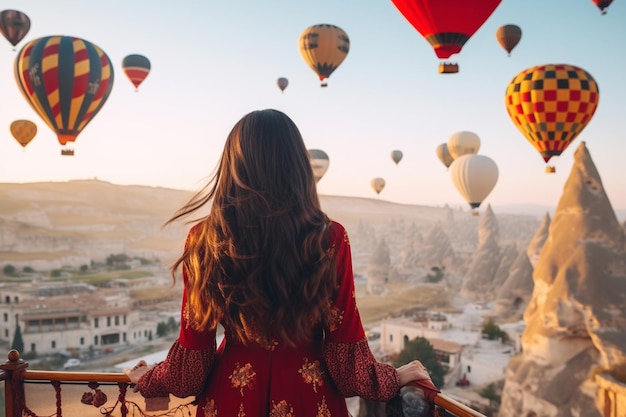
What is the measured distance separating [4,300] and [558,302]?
29334 millimetres

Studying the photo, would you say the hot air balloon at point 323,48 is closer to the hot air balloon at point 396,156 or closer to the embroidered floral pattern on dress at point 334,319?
the embroidered floral pattern on dress at point 334,319

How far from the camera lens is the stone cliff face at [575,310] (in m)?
10.8

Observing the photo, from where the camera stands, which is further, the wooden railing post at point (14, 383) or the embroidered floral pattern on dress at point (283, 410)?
the wooden railing post at point (14, 383)

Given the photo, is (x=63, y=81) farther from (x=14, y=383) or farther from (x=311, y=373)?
(x=311, y=373)

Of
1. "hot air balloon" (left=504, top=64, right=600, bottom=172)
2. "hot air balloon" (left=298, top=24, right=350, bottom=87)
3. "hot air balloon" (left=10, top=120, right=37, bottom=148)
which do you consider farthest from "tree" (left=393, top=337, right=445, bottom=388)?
"hot air balloon" (left=10, top=120, right=37, bottom=148)

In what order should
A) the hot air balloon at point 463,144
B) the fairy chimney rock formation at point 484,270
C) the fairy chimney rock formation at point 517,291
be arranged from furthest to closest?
the fairy chimney rock formation at point 484,270
the fairy chimney rock formation at point 517,291
the hot air balloon at point 463,144

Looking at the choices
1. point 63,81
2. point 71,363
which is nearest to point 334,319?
point 63,81

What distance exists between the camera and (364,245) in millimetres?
48281

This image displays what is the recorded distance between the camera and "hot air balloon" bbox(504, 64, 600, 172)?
10.0m

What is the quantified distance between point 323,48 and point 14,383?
11043mm

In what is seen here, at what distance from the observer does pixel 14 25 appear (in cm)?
1237

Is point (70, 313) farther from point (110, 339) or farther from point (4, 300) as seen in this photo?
point (4, 300)

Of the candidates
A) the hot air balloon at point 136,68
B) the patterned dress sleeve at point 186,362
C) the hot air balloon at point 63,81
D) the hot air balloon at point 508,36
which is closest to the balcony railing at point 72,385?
the patterned dress sleeve at point 186,362

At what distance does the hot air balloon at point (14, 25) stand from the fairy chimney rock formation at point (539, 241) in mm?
17830
